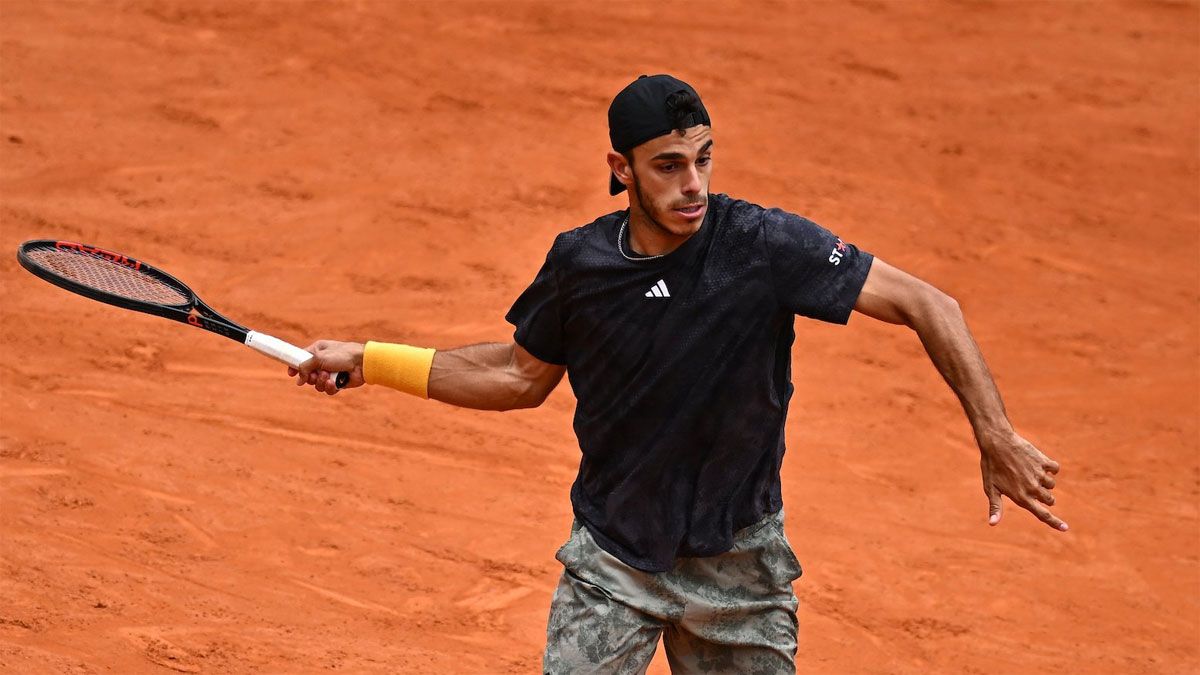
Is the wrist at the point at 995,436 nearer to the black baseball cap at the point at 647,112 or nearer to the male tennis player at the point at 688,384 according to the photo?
the male tennis player at the point at 688,384

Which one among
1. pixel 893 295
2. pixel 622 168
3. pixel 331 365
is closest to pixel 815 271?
pixel 893 295

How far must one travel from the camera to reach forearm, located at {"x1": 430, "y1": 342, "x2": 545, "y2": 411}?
4.71 metres

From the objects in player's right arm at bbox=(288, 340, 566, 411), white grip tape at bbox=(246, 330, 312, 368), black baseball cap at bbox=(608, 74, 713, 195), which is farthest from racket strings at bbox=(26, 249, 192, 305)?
black baseball cap at bbox=(608, 74, 713, 195)

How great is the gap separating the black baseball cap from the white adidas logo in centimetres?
39

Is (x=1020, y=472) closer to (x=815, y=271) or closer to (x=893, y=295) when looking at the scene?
(x=893, y=295)

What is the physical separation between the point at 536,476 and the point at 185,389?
195 cm

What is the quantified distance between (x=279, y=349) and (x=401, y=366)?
1.49 ft

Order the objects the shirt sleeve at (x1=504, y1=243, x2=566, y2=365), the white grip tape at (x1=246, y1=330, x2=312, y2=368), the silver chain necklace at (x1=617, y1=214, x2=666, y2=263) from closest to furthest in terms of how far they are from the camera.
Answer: the silver chain necklace at (x1=617, y1=214, x2=666, y2=263) → the shirt sleeve at (x1=504, y1=243, x2=566, y2=365) → the white grip tape at (x1=246, y1=330, x2=312, y2=368)

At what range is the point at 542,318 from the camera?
14.8ft

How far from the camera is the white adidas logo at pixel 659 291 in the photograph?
430cm

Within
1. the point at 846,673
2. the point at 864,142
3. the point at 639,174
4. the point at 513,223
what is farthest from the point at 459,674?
the point at 864,142

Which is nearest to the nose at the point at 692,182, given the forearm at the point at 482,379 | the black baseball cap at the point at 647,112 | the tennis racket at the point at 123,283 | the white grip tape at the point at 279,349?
the black baseball cap at the point at 647,112

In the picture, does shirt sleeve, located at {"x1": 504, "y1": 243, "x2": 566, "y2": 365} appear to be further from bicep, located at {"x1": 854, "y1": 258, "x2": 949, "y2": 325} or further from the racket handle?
bicep, located at {"x1": 854, "y1": 258, "x2": 949, "y2": 325}

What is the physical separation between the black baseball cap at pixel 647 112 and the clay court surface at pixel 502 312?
2876mm
